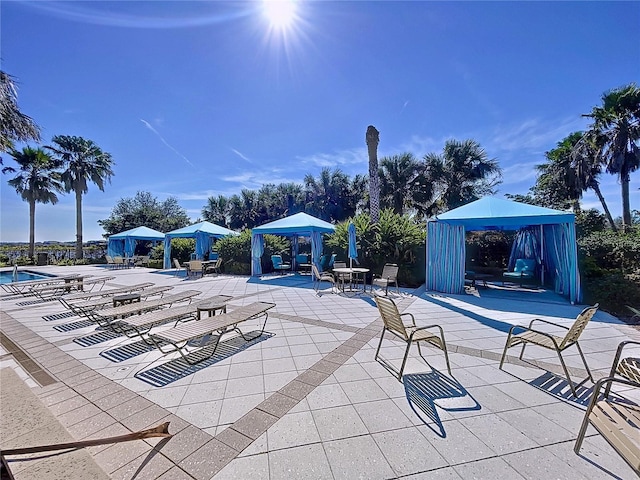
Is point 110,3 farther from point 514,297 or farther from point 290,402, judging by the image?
point 514,297

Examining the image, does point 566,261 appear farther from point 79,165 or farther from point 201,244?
point 79,165

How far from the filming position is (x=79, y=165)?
67.2 ft

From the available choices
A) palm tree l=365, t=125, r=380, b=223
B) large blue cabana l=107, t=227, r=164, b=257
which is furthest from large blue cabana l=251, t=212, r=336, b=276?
large blue cabana l=107, t=227, r=164, b=257

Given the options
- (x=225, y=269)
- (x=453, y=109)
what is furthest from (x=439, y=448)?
(x=225, y=269)

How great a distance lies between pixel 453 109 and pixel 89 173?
25026 millimetres

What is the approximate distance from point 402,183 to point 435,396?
1603 centimetres

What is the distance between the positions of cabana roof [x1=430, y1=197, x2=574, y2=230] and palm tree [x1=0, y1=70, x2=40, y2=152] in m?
12.1

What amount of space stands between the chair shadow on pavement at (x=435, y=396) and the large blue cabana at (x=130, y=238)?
66.8 ft

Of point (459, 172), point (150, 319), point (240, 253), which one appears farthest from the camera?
point (459, 172)

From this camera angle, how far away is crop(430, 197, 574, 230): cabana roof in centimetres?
687

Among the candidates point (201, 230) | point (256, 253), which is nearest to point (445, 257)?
point (256, 253)

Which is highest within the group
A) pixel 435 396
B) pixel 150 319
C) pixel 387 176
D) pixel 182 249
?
pixel 387 176

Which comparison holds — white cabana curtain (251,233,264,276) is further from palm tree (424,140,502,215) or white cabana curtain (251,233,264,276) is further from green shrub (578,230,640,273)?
green shrub (578,230,640,273)

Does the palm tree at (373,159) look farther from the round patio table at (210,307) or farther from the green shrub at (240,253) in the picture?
the round patio table at (210,307)
